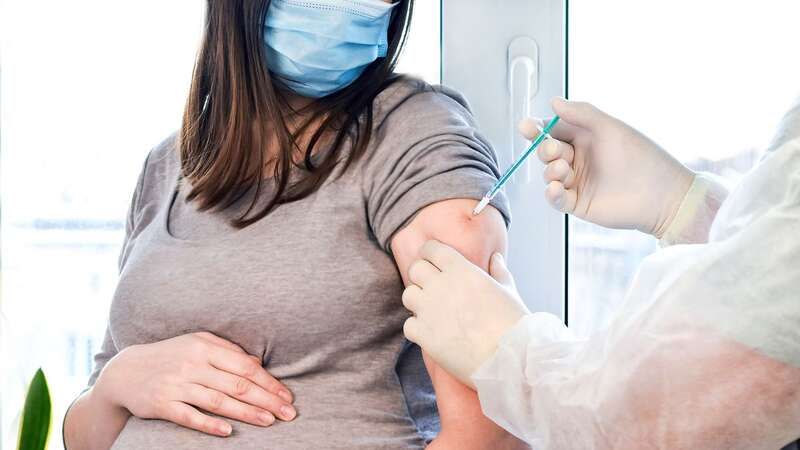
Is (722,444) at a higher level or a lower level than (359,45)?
lower

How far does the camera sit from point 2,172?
5.99ft

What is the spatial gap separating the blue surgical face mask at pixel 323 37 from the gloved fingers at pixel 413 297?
0.40 m

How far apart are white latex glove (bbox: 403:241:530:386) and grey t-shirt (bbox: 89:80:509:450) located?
0.39 ft

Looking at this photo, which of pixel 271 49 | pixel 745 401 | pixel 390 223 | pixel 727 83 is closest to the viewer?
pixel 745 401

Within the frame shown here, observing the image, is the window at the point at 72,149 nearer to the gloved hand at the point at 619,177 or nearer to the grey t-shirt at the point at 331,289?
the grey t-shirt at the point at 331,289

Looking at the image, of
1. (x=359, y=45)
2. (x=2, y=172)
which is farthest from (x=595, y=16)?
(x=2, y=172)

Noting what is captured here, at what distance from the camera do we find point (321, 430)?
4.04ft

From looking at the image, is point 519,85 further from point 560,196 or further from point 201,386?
point 201,386

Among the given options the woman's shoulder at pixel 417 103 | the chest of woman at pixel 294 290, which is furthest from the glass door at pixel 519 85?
the chest of woman at pixel 294 290

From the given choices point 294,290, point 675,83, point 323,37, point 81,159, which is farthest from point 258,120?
point 675,83

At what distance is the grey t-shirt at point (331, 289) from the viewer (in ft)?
4.08

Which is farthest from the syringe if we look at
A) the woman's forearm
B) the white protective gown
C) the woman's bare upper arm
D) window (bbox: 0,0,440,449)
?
window (bbox: 0,0,440,449)

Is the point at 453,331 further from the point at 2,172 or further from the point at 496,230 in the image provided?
the point at 2,172

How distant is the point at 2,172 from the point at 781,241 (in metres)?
1.64
